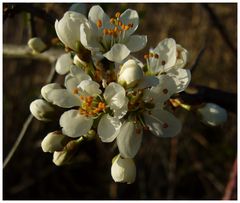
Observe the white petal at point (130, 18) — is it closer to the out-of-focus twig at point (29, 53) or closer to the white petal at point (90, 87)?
the white petal at point (90, 87)

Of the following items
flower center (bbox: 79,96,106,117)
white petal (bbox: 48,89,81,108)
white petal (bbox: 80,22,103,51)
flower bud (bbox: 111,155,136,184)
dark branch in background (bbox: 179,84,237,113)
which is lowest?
flower bud (bbox: 111,155,136,184)

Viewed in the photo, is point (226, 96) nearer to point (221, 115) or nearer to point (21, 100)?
point (221, 115)

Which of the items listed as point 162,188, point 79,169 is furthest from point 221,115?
point 79,169

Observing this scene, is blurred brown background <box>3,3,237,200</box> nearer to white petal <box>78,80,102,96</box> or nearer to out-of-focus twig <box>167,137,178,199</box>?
out-of-focus twig <box>167,137,178,199</box>

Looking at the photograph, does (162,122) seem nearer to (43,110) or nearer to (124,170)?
(124,170)

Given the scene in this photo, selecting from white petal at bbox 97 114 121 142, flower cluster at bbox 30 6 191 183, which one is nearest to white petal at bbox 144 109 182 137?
flower cluster at bbox 30 6 191 183

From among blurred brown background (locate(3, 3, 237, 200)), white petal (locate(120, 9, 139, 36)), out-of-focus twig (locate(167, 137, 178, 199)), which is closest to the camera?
white petal (locate(120, 9, 139, 36))

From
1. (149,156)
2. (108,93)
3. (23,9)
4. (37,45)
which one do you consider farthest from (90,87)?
(149,156)

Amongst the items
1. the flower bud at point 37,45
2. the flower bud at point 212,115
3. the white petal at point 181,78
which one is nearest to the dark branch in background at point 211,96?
the flower bud at point 212,115
